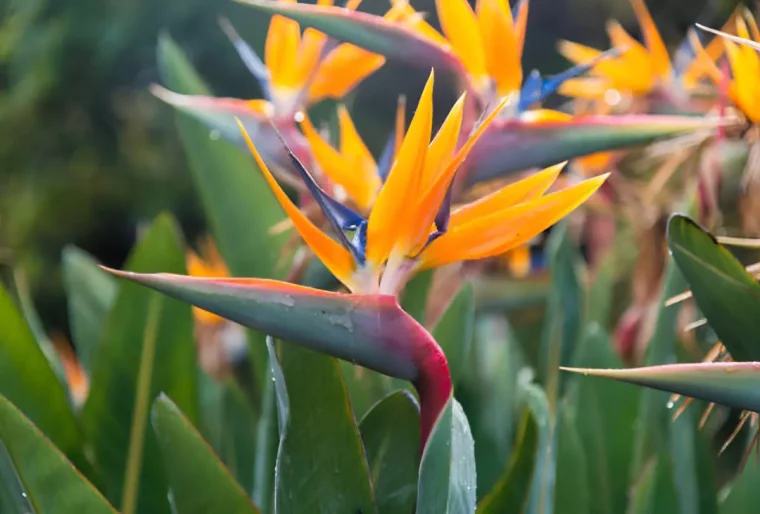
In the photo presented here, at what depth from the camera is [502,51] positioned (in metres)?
0.46

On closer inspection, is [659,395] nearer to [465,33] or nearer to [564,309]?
[564,309]

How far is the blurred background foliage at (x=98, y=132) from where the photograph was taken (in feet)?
6.88

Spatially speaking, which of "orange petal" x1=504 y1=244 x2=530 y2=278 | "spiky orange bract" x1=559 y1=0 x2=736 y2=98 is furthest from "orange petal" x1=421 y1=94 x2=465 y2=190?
"orange petal" x1=504 y1=244 x2=530 y2=278

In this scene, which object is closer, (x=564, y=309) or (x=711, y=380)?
(x=711, y=380)

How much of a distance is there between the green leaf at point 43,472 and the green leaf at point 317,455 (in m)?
0.10

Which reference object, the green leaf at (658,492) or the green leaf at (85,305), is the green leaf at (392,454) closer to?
the green leaf at (658,492)

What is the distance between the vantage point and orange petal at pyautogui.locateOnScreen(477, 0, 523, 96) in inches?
18.0

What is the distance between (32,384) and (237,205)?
0.23m

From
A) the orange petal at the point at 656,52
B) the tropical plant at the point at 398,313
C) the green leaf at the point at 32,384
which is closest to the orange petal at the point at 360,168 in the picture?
the tropical plant at the point at 398,313

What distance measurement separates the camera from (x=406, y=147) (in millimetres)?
302

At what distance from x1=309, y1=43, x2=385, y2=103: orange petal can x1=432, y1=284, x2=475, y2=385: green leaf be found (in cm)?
18

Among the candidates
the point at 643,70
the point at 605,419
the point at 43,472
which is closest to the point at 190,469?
the point at 43,472

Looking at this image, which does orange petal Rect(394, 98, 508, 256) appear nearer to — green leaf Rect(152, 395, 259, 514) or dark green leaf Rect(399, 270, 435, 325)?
green leaf Rect(152, 395, 259, 514)

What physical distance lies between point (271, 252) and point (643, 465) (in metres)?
0.36
